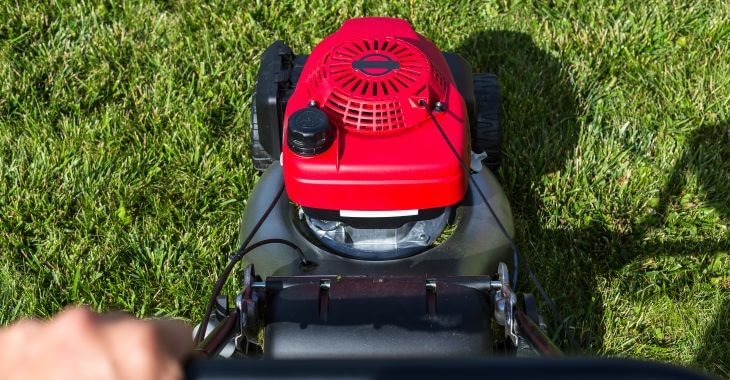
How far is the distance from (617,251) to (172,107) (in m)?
1.50

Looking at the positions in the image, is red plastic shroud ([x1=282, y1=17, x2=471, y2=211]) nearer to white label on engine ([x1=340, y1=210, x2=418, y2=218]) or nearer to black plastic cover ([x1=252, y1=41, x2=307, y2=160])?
white label on engine ([x1=340, y1=210, x2=418, y2=218])

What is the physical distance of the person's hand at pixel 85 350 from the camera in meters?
0.59

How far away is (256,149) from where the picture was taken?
2.25 meters

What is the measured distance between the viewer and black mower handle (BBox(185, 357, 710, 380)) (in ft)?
1.94

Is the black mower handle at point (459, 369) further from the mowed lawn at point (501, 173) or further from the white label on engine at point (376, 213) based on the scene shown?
the mowed lawn at point (501, 173)

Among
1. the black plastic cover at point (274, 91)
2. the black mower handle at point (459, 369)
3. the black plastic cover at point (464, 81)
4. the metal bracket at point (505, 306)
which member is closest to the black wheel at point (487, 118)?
the black plastic cover at point (464, 81)

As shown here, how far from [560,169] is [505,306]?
3.66 ft

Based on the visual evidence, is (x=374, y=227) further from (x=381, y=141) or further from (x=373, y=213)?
(x=381, y=141)

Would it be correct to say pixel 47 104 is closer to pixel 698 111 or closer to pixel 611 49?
pixel 611 49

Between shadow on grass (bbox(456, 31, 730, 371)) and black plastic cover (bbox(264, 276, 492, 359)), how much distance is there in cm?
65

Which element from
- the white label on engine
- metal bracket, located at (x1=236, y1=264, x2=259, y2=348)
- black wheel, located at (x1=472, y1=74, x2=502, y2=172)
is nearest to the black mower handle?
metal bracket, located at (x1=236, y1=264, x2=259, y2=348)

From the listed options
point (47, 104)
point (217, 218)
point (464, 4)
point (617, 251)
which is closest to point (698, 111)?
point (617, 251)

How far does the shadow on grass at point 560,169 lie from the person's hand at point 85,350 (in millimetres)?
1568

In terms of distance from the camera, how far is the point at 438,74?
1693 millimetres
